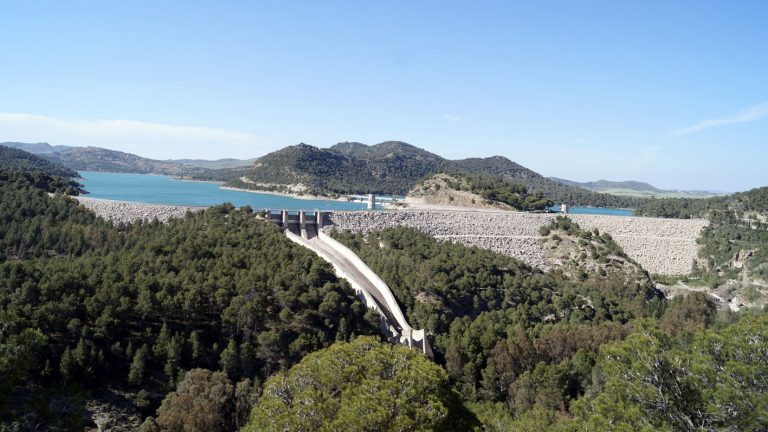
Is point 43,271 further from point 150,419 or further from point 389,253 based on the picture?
point 389,253

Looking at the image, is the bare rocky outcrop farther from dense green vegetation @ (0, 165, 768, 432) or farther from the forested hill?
the forested hill

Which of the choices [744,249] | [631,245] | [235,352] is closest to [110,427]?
[235,352]

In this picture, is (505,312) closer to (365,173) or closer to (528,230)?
(528,230)

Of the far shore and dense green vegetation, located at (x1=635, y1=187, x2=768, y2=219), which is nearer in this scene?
dense green vegetation, located at (x1=635, y1=187, x2=768, y2=219)

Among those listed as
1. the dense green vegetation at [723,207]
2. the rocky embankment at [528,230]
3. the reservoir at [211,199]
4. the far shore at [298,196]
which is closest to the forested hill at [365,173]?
the far shore at [298,196]

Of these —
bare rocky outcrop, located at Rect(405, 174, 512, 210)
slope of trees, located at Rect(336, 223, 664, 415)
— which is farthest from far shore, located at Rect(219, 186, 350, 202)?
slope of trees, located at Rect(336, 223, 664, 415)

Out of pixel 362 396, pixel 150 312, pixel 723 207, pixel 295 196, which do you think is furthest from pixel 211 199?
pixel 362 396
